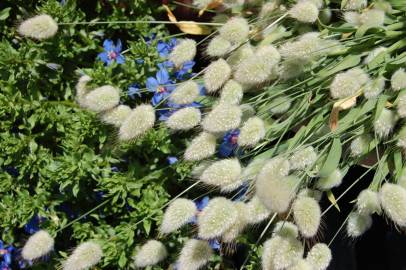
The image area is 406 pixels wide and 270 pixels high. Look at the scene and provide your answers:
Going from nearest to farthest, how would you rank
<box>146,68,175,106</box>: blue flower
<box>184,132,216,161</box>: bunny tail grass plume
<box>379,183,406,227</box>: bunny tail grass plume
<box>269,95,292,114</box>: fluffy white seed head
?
<box>379,183,406,227</box>: bunny tail grass plume < <box>184,132,216,161</box>: bunny tail grass plume < <box>269,95,292,114</box>: fluffy white seed head < <box>146,68,175,106</box>: blue flower

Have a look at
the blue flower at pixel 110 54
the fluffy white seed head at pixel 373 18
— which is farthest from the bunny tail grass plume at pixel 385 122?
the blue flower at pixel 110 54

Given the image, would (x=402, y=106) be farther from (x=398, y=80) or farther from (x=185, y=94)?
(x=185, y=94)

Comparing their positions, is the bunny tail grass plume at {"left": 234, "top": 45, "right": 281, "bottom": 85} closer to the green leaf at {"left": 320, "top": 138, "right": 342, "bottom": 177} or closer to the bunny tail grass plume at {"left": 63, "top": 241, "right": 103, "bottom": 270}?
the green leaf at {"left": 320, "top": 138, "right": 342, "bottom": 177}

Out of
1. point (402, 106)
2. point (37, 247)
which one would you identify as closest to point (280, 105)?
point (402, 106)

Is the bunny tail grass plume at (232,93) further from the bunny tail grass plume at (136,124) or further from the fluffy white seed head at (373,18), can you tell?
the fluffy white seed head at (373,18)

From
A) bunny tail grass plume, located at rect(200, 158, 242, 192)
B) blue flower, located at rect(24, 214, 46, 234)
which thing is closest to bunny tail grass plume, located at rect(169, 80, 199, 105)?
bunny tail grass plume, located at rect(200, 158, 242, 192)

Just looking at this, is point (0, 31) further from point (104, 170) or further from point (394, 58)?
point (394, 58)
